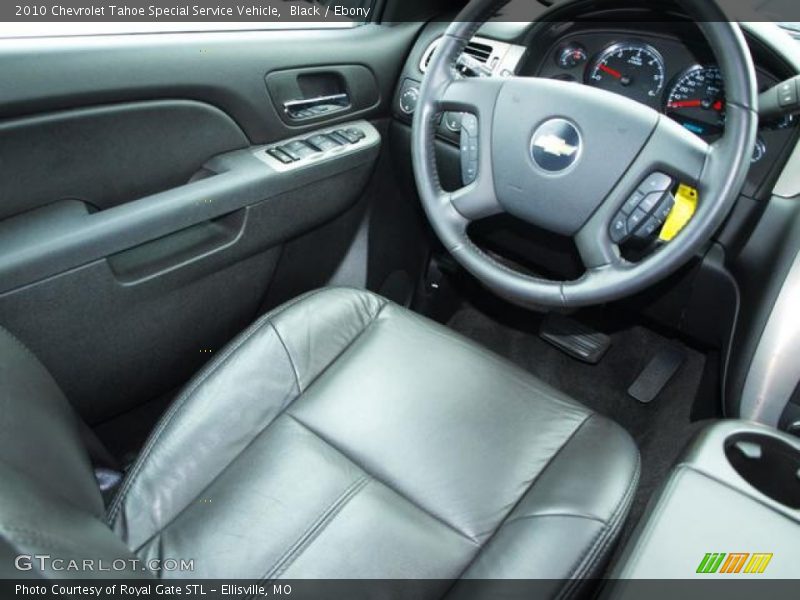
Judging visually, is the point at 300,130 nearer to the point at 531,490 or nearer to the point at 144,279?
the point at 144,279

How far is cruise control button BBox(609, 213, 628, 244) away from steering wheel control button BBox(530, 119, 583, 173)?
0.35 ft

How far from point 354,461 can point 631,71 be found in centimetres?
81

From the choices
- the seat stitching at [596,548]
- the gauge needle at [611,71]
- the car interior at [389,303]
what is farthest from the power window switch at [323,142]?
the seat stitching at [596,548]

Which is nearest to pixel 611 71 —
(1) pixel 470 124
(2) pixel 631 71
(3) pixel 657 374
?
(2) pixel 631 71

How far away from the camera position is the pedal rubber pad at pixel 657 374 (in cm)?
157

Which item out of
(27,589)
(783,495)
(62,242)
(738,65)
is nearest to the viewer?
(27,589)

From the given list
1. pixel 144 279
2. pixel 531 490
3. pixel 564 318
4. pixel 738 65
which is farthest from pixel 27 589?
pixel 564 318

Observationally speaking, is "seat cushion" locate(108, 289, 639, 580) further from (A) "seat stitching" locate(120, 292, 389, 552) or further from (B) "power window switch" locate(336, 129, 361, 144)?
(B) "power window switch" locate(336, 129, 361, 144)

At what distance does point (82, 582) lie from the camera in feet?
1.45

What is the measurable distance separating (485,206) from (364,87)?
48 centimetres

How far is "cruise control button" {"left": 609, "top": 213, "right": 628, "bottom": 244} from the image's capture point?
988 mm

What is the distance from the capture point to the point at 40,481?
1.89ft

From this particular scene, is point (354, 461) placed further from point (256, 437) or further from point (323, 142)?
point (323, 142)

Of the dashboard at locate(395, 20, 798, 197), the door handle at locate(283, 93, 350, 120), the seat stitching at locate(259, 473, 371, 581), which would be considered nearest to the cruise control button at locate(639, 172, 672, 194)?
the dashboard at locate(395, 20, 798, 197)
